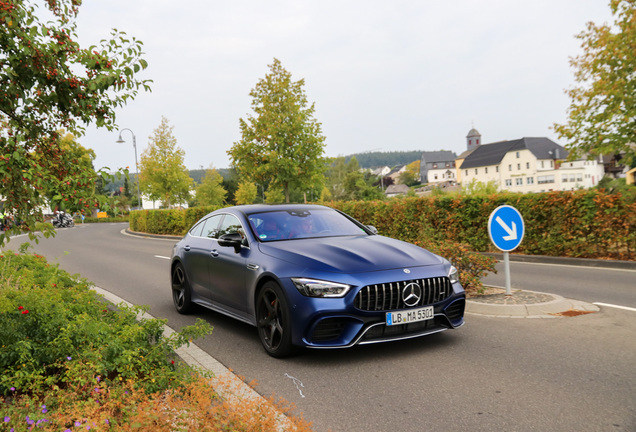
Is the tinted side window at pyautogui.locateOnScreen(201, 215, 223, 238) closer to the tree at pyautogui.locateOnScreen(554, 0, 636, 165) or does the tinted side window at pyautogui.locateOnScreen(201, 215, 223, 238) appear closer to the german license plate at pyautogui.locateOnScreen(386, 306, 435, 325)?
the german license plate at pyautogui.locateOnScreen(386, 306, 435, 325)

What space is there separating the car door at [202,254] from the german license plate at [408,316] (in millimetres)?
2729

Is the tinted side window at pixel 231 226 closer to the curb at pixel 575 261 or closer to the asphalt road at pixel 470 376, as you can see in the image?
the asphalt road at pixel 470 376

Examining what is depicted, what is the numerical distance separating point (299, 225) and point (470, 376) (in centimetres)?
269

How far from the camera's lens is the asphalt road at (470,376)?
12.5 feet

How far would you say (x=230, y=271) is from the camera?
21.1ft

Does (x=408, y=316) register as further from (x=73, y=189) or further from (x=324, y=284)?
(x=73, y=189)

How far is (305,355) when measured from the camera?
18.3 ft

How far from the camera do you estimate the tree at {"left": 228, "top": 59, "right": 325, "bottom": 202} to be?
28.8m

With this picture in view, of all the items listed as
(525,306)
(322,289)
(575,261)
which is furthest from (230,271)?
(575,261)

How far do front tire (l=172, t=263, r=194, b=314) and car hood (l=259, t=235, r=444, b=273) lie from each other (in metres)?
2.21

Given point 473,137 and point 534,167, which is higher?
point 473,137

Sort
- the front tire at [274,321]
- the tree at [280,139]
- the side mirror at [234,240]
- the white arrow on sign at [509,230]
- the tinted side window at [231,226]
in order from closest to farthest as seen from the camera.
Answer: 1. the front tire at [274,321]
2. the side mirror at [234,240]
3. the tinted side window at [231,226]
4. the white arrow on sign at [509,230]
5. the tree at [280,139]

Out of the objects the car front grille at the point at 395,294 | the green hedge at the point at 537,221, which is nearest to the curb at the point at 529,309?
the green hedge at the point at 537,221

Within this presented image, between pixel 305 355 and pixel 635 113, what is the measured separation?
57.8 feet
